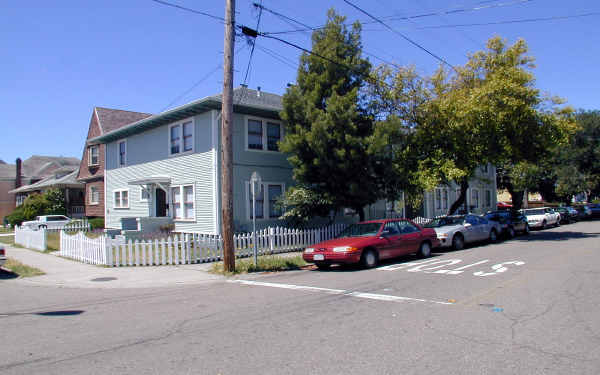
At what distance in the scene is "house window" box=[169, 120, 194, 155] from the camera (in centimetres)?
1953

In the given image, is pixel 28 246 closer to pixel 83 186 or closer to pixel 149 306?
pixel 149 306

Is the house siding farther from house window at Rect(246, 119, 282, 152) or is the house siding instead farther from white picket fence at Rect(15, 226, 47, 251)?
white picket fence at Rect(15, 226, 47, 251)

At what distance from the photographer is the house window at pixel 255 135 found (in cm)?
1909

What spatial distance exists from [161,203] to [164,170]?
2.00 m

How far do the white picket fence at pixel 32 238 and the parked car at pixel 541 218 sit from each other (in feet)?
87.9

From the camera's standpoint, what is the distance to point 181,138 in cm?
1998

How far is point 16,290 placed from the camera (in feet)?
33.0

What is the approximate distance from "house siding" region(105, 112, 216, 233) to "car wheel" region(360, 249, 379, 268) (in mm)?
8180

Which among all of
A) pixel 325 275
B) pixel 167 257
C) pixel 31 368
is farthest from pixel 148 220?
pixel 31 368

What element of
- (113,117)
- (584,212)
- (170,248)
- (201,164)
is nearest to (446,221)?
(201,164)

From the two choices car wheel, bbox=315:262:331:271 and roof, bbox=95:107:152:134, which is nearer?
car wheel, bbox=315:262:331:271

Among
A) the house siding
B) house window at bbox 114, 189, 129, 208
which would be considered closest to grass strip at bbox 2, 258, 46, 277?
the house siding

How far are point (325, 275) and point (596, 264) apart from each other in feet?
23.1

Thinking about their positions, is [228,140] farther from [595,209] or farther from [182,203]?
[595,209]
